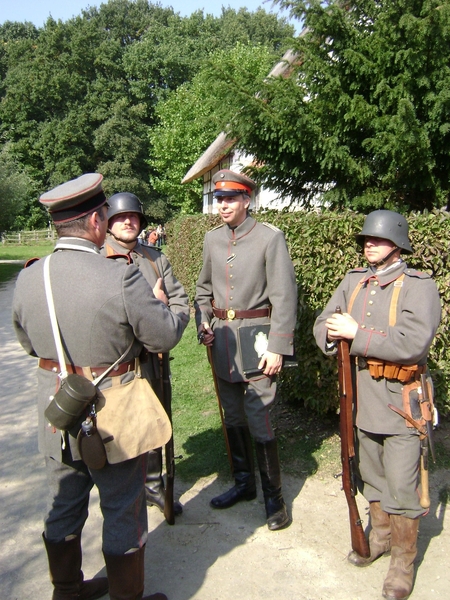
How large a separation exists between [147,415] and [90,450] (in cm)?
33

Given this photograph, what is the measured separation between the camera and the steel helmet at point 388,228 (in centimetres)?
316

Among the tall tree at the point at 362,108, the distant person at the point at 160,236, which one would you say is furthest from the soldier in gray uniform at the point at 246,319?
the distant person at the point at 160,236

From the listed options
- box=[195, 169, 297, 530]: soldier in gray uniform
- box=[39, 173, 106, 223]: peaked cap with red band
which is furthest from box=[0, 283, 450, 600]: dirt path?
box=[39, 173, 106, 223]: peaked cap with red band

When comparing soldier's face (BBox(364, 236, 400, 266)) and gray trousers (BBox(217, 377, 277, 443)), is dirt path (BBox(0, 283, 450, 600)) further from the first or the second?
soldier's face (BBox(364, 236, 400, 266))

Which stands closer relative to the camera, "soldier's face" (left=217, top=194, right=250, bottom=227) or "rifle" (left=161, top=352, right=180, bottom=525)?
"rifle" (left=161, top=352, right=180, bottom=525)

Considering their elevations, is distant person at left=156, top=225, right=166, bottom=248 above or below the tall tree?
below

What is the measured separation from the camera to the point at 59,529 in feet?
9.09

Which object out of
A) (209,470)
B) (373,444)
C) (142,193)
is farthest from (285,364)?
(142,193)

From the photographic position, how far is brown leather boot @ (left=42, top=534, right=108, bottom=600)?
279 cm

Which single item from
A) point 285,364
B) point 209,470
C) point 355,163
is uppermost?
point 355,163

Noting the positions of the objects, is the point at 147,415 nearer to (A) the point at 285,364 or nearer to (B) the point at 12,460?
(A) the point at 285,364

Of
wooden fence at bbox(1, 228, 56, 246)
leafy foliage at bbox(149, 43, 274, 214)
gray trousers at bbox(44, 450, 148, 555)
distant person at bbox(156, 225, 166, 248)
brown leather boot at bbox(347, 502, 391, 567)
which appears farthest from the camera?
wooden fence at bbox(1, 228, 56, 246)

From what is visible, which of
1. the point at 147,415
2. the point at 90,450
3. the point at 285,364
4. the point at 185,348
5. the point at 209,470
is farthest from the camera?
the point at 185,348

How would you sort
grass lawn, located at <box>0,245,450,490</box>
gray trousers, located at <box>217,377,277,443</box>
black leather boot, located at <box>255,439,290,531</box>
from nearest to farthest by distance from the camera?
black leather boot, located at <box>255,439,290,531</box> < gray trousers, located at <box>217,377,277,443</box> < grass lawn, located at <box>0,245,450,490</box>
